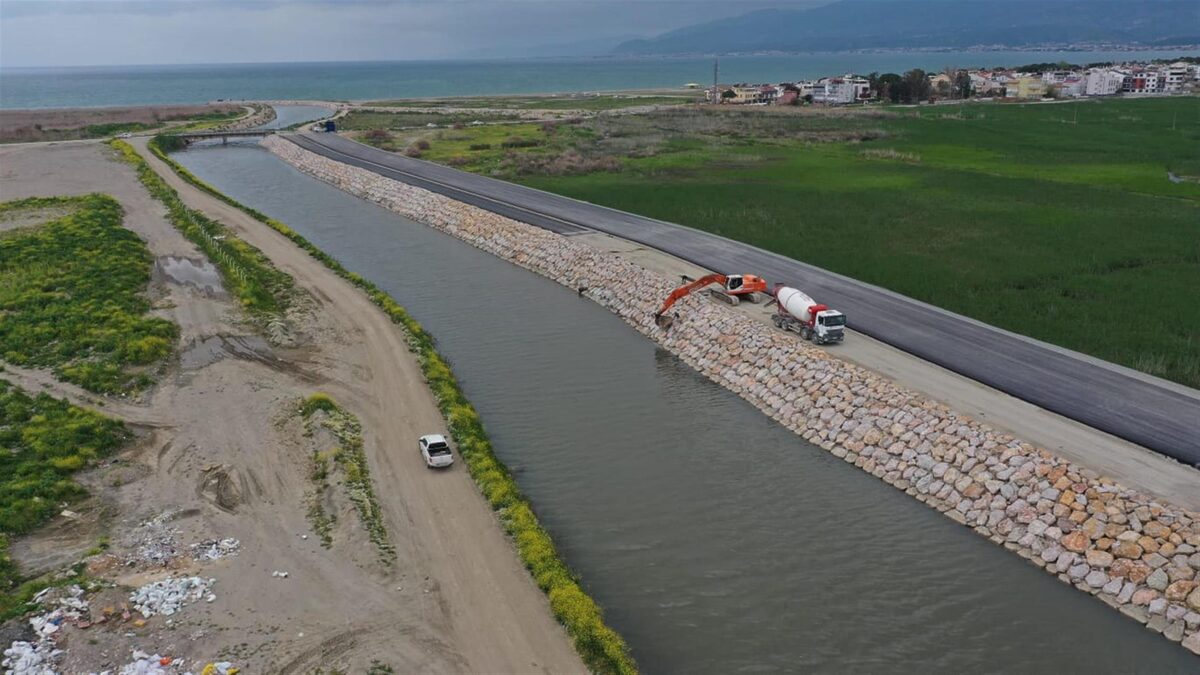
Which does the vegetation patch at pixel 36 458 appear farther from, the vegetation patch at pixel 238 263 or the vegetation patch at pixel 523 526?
the vegetation patch at pixel 238 263

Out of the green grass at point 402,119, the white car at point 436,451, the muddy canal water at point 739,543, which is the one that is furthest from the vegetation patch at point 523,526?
the green grass at point 402,119

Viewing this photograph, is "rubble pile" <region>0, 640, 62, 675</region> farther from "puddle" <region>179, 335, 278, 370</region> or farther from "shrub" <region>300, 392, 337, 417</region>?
"puddle" <region>179, 335, 278, 370</region>

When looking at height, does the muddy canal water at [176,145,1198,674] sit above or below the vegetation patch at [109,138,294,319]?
below

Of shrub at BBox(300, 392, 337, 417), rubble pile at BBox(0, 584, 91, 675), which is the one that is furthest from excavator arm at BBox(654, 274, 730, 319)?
rubble pile at BBox(0, 584, 91, 675)

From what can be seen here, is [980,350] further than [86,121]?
No

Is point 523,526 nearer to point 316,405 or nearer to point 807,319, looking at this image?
point 316,405

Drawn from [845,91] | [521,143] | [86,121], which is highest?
[845,91]

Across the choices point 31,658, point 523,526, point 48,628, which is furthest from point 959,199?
point 31,658

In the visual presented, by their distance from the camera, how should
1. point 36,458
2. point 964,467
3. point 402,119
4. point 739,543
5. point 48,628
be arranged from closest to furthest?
1. point 48,628
2. point 739,543
3. point 964,467
4. point 36,458
5. point 402,119
